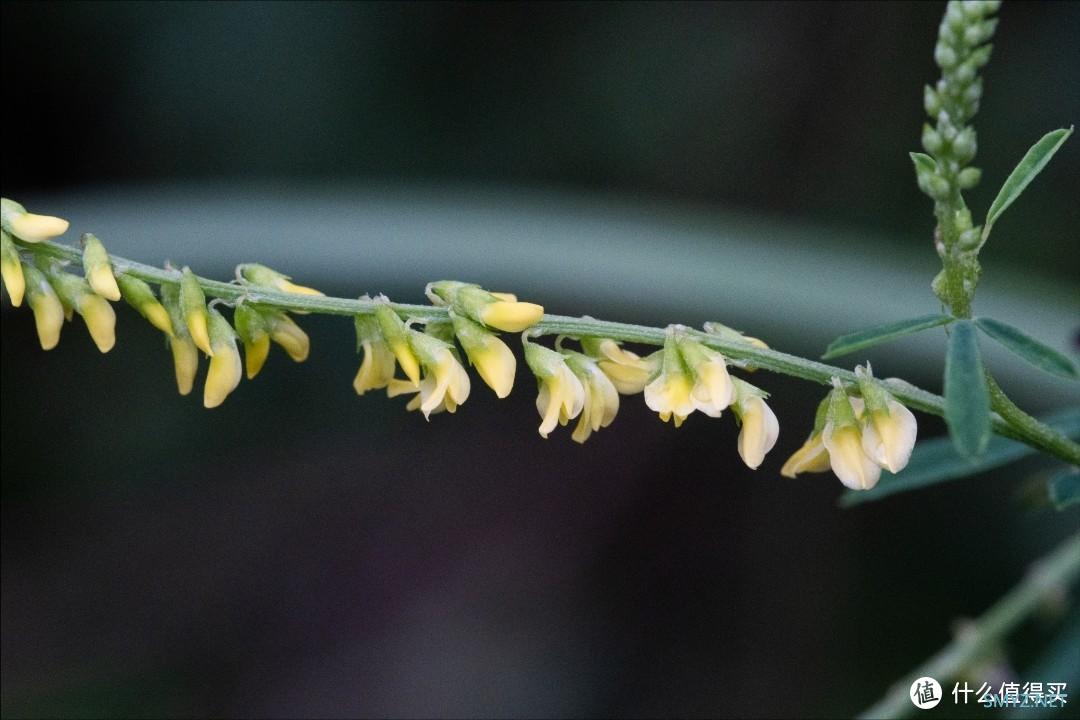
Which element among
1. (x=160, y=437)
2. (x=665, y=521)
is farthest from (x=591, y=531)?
(x=160, y=437)

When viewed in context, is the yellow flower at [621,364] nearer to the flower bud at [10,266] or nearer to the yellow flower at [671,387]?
the yellow flower at [671,387]

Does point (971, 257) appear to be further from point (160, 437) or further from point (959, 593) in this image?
point (160, 437)

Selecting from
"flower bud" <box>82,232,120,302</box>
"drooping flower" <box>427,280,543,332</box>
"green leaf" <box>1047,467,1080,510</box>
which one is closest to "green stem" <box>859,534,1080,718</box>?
"green leaf" <box>1047,467,1080,510</box>

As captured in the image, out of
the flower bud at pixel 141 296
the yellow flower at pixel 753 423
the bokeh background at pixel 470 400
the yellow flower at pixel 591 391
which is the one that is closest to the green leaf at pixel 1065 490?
the yellow flower at pixel 753 423

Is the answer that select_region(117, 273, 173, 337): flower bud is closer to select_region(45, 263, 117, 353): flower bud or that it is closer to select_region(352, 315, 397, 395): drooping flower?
select_region(45, 263, 117, 353): flower bud

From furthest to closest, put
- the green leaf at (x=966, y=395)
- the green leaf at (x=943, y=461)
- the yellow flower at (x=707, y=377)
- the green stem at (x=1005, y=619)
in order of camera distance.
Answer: the green stem at (x=1005, y=619)
the green leaf at (x=943, y=461)
the yellow flower at (x=707, y=377)
the green leaf at (x=966, y=395)
